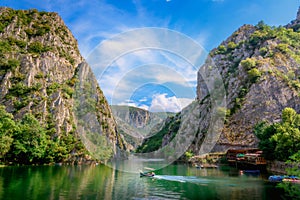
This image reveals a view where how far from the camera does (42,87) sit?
205 feet

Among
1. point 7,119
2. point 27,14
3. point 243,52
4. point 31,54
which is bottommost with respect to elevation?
point 7,119

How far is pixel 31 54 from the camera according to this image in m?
67.5

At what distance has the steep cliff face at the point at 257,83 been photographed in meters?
53.4

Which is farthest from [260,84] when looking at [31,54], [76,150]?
[31,54]

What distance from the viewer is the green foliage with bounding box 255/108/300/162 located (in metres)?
31.1

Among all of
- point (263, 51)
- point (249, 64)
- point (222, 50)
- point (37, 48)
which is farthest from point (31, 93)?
point (222, 50)

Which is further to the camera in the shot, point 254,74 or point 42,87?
point 42,87

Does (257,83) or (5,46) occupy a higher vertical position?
(5,46)

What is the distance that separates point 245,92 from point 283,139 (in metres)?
31.6

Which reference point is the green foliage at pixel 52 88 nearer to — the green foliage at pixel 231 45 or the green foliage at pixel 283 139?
the green foliage at pixel 283 139

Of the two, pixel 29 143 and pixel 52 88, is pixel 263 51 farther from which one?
pixel 29 143

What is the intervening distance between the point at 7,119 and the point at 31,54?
30.0 meters

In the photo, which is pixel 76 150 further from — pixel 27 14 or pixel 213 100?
pixel 27 14

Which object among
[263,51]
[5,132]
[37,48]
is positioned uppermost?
[263,51]
